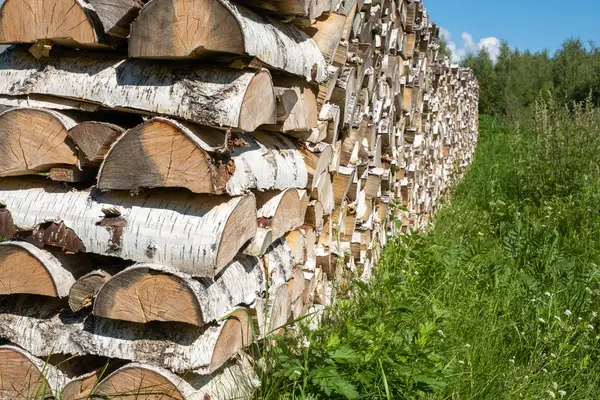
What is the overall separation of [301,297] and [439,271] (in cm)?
132

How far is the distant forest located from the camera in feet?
75.6

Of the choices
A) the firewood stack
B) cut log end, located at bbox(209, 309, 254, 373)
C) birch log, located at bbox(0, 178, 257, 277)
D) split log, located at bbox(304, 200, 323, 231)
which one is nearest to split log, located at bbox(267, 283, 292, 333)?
the firewood stack

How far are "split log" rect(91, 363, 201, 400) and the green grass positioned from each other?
33 centimetres

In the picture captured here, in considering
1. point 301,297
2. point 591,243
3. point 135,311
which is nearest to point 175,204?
point 135,311

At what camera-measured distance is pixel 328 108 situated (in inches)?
102

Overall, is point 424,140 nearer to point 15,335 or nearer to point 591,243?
point 591,243

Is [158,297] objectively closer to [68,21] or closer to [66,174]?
[66,174]

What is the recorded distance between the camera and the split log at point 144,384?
5.47 feet

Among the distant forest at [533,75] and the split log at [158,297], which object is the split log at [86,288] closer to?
the split log at [158,297]

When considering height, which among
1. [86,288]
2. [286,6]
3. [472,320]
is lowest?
[472,320]

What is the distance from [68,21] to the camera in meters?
1.73

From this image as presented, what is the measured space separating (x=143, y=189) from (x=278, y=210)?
1.62ft

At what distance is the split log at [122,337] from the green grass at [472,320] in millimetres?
249

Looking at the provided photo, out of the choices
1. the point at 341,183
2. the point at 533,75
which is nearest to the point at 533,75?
the point at 533,75
